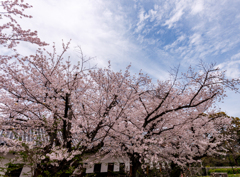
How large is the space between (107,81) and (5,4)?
443cm

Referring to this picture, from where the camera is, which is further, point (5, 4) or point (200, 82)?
point (200, 82)

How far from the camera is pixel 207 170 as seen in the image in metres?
23.4

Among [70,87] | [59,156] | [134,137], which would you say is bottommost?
[59,156]

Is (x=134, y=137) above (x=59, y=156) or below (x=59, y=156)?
above

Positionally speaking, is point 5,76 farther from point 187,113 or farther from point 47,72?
point 187,113

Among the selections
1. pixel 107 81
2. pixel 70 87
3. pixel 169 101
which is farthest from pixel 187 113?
pixel 70 87

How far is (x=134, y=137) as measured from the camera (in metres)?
7.05

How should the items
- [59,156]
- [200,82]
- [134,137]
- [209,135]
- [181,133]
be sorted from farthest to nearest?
[209,135], [181,133], [134,137], [200,82], [59,156]

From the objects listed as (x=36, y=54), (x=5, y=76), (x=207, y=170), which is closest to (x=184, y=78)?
(x=36, y=54)

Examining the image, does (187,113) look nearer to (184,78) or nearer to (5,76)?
(184,78)

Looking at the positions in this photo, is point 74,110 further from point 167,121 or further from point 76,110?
point 167,121

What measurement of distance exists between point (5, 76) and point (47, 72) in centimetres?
206

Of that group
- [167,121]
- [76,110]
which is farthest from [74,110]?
[167,121]

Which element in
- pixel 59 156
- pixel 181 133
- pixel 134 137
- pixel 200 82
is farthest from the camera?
pixel 181 133
